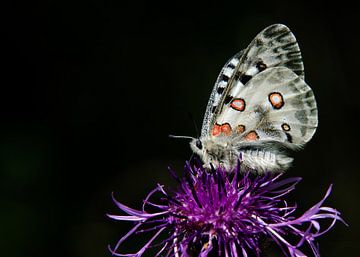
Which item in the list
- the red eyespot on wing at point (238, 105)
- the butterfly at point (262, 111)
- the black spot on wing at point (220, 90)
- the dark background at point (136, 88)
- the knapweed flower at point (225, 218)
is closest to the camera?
the knapweed flower at point (225, 218)

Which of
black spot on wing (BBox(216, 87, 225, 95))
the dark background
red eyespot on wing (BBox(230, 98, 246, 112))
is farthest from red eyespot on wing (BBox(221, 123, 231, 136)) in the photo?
the dark background

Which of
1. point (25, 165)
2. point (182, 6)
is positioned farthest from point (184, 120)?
point (25, 165)

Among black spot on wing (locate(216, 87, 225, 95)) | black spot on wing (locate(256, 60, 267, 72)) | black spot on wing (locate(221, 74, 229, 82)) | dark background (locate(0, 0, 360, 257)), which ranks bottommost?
dark background (locate(0, 0, 360, 257))

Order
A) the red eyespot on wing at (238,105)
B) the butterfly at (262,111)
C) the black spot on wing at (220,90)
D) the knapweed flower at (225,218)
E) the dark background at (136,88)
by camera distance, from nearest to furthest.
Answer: the knapweed flower at (225,218) → the butterfly at (262,111) → the red eyespot on wing at (238,105) → the black spot on wing at (220,90) → the dark background at (136,88)

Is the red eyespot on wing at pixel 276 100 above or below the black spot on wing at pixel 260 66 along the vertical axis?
below

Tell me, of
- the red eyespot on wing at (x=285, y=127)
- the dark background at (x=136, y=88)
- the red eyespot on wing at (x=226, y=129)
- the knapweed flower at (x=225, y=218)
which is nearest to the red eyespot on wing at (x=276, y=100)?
the red eyespot on wing at (x=285, y=127)

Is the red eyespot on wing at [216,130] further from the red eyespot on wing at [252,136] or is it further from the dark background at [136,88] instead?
the dark background at [136,88]

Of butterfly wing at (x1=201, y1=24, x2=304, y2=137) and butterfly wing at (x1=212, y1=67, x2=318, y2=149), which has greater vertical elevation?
butterfly wing at (x1=201, y1=24, x2=304, y2=137)

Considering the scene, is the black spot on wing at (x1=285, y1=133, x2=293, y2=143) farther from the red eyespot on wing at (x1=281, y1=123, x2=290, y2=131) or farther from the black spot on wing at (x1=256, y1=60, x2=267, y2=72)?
the black spot on wing at (x1=256, y1=60, x2=267, y2=72)

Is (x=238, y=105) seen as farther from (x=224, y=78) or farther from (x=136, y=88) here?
(x=136, y=88)
